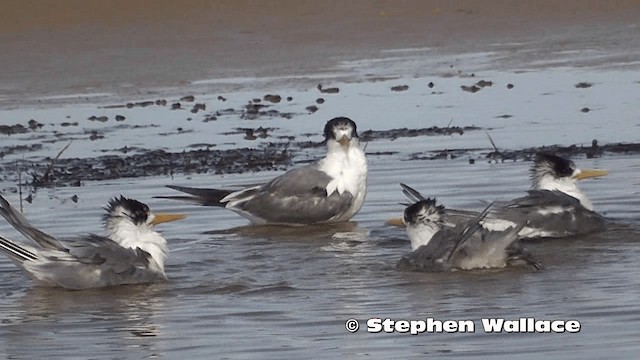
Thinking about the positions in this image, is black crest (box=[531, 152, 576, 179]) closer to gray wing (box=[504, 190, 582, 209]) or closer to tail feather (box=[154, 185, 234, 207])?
gray wing (box=[504, 190, 582, 209])

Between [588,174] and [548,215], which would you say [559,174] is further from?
[548,215]

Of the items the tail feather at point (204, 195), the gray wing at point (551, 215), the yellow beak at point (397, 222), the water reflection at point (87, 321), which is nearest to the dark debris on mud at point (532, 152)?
the tail feather at point (204, 195)

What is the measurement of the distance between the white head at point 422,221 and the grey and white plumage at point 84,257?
129cm

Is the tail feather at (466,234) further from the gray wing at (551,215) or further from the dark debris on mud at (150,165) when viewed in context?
the dark debris on mud at (150,165)

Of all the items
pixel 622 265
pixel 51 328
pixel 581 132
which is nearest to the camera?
pixel 51 328

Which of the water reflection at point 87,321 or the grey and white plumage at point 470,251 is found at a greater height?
the grey and white plumage at point 470,251

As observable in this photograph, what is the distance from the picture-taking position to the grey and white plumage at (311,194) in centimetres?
1146

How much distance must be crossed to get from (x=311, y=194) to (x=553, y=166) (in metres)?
1.56

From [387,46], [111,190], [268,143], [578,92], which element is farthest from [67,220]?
[387,46]

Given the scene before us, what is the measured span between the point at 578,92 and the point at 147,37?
563 centimetres

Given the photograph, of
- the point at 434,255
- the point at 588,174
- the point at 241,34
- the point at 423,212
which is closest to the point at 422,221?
the point at 423,212

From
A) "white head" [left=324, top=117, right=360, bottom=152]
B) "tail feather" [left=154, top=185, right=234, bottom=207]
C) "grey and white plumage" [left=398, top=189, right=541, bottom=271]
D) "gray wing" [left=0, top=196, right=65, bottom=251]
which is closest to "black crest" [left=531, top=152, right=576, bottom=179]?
"white head" [left=324, top=117, right=360, bottom=152]

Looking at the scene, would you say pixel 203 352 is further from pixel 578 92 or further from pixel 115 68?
pixel 115 68

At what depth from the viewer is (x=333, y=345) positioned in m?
7.59
